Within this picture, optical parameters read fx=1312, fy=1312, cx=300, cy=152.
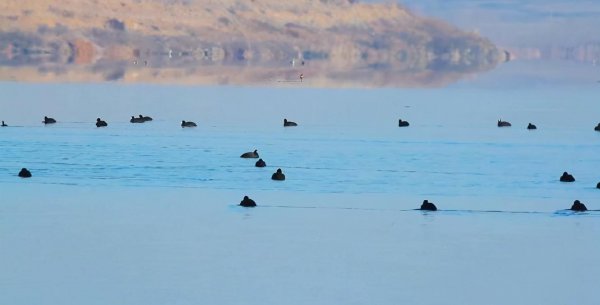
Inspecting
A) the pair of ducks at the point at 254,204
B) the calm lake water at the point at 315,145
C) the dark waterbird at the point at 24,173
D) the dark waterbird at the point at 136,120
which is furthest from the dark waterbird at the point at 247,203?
the dark waterbird at the point at 136,120

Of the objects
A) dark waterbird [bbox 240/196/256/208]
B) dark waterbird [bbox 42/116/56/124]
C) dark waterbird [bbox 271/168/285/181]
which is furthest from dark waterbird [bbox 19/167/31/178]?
dark waterbird [bbox 42/116/56/124]

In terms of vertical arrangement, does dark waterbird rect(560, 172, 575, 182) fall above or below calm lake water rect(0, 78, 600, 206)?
above

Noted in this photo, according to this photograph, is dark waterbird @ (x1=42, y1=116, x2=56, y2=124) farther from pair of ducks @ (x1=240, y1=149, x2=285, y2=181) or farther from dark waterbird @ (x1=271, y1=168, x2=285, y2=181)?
dark waterbird @ (x1=271, y1=168, x2=285, y2=181)

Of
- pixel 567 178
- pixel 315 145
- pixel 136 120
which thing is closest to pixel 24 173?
pixel 567 178

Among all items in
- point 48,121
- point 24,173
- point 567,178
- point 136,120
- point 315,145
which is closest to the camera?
point 24,173

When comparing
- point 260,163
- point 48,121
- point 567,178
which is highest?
point 567,178

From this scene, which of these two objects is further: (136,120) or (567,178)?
(136,120)

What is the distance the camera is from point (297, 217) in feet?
85.7

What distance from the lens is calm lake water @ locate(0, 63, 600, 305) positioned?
18984 mm

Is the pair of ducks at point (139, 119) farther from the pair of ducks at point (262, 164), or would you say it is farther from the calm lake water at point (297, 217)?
the pair of ducks at point (262, 164)

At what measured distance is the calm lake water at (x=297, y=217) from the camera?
19.0 meters

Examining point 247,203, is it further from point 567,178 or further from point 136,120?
point 136,120

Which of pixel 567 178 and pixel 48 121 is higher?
pixel 567 178

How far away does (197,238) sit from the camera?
23109mm
